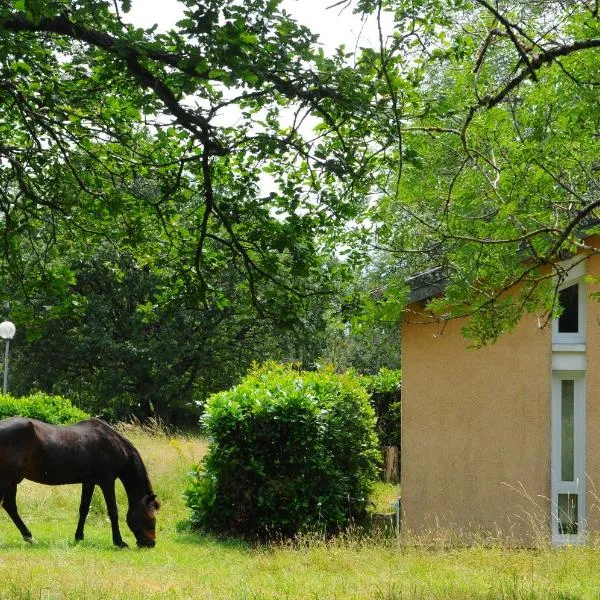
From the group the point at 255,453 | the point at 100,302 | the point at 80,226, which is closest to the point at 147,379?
the point at 100,302

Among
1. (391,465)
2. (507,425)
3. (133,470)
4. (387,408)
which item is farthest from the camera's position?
(387,408)

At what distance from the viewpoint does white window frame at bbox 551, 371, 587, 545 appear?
1406cm

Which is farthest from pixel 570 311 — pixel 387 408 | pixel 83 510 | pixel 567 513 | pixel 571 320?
pixel 387 408

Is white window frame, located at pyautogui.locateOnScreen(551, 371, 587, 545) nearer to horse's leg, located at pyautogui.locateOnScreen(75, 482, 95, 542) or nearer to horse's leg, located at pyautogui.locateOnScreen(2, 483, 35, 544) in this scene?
horse's leg, located at pyautogui.locateOnScreen(75, 482, 95, 542)

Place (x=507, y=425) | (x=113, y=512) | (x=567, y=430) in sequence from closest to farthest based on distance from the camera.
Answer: (x=113, y=512) < (x=507, y=425) < (x=567, y=430)

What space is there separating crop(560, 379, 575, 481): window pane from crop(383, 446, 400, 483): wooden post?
304 inches

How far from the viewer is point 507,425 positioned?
14266 millimetres

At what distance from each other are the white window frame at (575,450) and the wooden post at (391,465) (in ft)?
25.5

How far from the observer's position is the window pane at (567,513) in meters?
14.1

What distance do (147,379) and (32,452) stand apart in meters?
25.4

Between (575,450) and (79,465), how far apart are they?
6.52 m

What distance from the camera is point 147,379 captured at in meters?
38.4

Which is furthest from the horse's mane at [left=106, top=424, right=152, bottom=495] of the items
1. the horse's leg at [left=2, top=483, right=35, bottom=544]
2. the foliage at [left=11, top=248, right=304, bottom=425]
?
the foliage at [left=11, top=248, right=304, bottom=425]

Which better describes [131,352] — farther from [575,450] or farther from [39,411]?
[575,450]
